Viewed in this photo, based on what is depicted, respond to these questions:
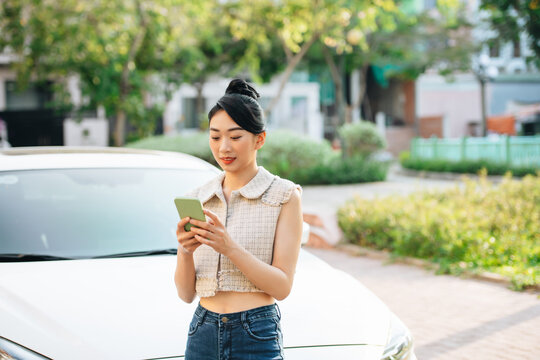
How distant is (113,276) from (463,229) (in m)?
5.86

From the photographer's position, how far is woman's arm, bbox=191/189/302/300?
1.95 meters

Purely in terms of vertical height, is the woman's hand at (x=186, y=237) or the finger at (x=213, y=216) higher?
the finger at (x=213, y=216)

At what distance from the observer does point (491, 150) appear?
21531mm

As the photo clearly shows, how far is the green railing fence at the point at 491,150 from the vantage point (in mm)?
20547

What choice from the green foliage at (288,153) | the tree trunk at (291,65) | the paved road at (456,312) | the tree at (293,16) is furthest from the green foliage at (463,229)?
the green foliage at (288,153)

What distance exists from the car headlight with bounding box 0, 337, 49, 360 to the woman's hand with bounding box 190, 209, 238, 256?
92 centimetres

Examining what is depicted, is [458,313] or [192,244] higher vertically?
[192,244]

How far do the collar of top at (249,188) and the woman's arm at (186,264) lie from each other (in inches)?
7.6

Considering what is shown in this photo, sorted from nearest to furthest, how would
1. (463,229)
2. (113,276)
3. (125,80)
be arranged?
(113,276), (463,229), (125,80)

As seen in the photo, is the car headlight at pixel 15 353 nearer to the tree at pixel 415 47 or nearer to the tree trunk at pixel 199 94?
the tree trunk at pixel 199 94

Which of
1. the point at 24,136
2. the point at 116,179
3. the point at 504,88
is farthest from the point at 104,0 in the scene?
the point at 504,88

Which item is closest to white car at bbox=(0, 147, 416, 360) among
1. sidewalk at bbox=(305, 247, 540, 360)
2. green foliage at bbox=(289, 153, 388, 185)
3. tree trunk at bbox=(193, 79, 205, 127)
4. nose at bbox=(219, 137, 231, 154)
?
nose at bbox=(219, 137, 231, 154)

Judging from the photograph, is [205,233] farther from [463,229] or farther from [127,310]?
[463,229]

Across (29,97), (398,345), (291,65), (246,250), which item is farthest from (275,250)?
(29,97)
